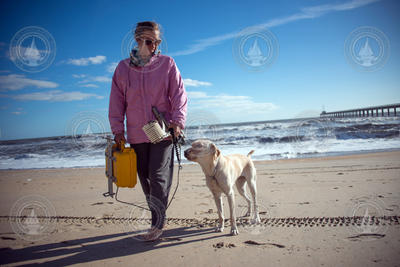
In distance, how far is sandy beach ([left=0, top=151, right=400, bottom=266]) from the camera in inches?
97.2

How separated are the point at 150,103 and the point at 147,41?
2.62 ft

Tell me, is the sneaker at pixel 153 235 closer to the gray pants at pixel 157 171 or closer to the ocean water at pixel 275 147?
the gray pants at pixel 157 171

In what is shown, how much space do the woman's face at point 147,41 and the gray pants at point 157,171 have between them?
1.20 metres

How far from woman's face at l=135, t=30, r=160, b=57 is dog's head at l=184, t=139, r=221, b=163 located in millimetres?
1382

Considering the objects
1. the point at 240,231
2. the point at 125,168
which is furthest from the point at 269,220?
the point at 125,168

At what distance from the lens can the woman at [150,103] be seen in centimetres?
287

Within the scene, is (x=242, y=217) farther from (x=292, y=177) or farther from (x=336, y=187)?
(x=292, y=177)

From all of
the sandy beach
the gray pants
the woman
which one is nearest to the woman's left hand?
the woman

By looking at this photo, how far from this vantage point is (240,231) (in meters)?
3.14

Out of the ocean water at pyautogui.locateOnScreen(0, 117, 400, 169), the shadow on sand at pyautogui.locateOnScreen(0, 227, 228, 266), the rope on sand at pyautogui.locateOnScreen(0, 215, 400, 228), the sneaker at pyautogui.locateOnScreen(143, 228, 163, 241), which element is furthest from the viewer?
the ocean water at pyautogui.locateOnScreen(0, 117, 400, 169)

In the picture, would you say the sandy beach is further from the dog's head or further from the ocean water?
the ocean water

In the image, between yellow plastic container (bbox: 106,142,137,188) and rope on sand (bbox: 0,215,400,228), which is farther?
rope on sand (bbox: 0,215,400,228)

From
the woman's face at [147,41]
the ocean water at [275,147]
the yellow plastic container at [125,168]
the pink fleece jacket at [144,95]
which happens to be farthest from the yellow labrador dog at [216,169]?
the ocean water at [275,147]

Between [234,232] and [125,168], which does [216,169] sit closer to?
[234,232]
